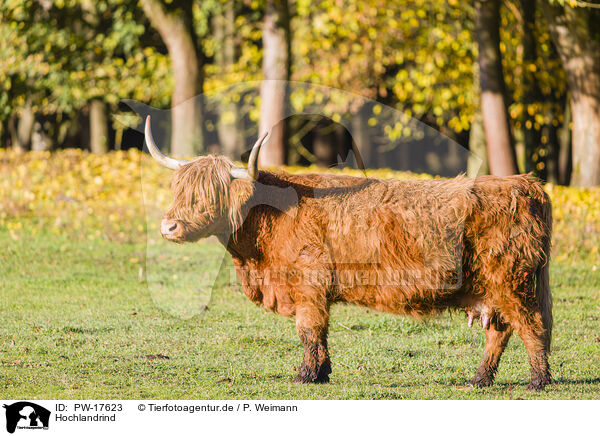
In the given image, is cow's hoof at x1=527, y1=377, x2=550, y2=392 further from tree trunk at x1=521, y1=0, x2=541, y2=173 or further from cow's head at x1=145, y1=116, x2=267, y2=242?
tree trunk at x1=521, y1=0, x2=541, y2=173

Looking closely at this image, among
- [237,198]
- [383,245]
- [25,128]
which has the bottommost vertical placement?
[383,245]

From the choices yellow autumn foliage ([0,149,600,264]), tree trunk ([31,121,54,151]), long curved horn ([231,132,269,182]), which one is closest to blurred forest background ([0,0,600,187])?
yellow autumn foliage ([0,149,600,264])

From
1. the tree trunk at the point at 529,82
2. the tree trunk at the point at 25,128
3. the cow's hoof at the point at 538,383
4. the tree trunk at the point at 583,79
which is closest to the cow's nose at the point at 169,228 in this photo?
the cow's hoof at the point at 538,383

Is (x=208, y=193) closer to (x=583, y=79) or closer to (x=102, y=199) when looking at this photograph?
(x=102, y=199)

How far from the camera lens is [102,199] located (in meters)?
15.0

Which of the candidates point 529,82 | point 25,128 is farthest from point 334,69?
point 25,128

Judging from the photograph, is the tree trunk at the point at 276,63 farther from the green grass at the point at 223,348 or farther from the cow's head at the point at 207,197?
the cow's head at the point at 207,197

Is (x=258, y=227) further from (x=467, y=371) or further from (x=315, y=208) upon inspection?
(x=467, y=371)

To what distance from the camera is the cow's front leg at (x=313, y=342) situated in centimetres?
603

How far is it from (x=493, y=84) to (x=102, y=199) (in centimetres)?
688

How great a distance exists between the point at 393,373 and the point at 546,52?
1342cm
